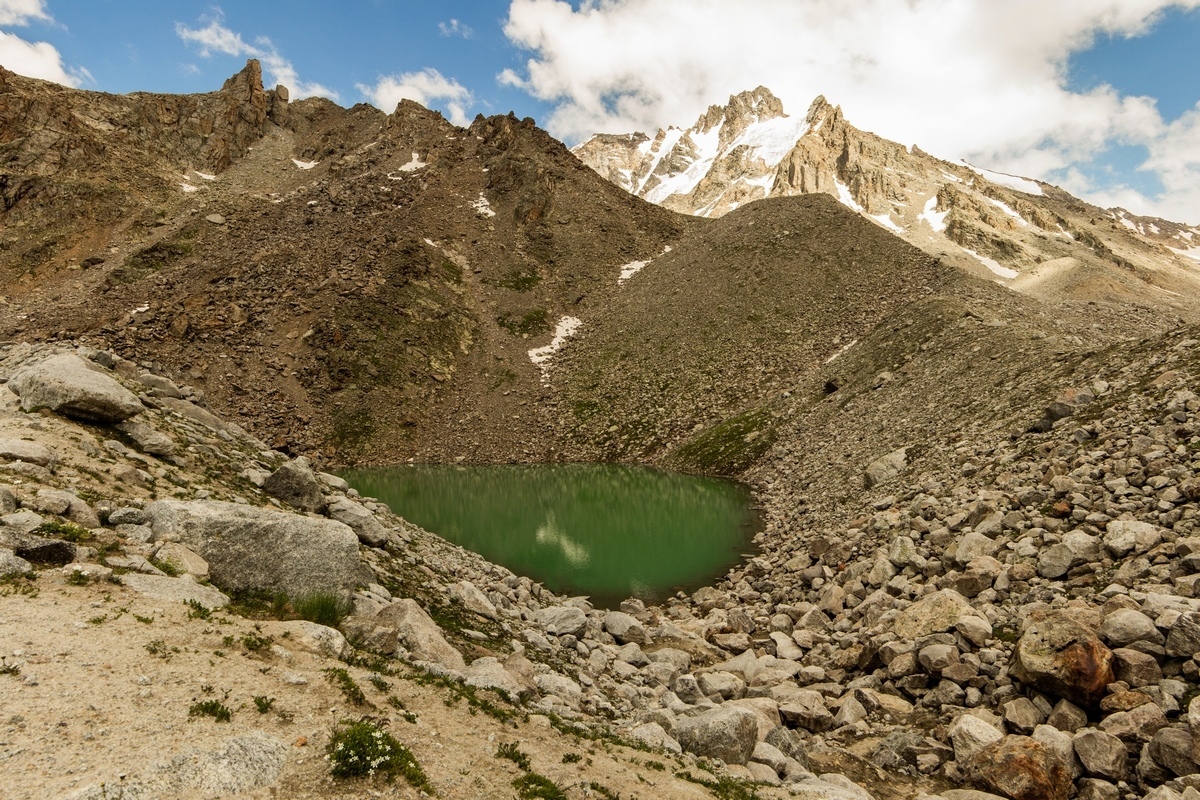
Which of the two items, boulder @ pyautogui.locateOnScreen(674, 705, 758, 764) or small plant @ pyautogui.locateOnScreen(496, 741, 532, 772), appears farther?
boulder @ pyautogui.locateOnScreen(674, 705, 758, 764)

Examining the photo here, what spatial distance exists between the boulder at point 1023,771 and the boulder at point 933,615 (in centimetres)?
487

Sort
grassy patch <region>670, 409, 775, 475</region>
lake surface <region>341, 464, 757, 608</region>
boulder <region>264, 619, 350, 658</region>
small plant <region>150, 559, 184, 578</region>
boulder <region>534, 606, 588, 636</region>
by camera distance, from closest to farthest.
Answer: boulder <region>264, 619, 350, 658</region> → small plant <region>150, 559, 184, 578</region> → boulder <region>534, 606, 588, 636</region> → lake surface <region>341, 464, 757, 608</region> → grassy patch <region>670, 409, 775, 475</region>

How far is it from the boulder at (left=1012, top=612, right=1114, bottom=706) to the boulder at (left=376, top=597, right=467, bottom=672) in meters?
12.0

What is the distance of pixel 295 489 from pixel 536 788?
53.1ft

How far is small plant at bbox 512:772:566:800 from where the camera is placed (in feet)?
27.5

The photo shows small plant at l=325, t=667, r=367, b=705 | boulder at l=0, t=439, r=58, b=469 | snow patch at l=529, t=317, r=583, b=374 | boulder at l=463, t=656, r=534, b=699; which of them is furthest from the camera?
snow patch at l=529, t=317, r=583, b=374

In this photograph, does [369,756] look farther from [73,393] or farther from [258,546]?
[73,393]

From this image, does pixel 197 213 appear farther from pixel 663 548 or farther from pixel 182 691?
pixel 182 691

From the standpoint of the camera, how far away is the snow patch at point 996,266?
15438cm

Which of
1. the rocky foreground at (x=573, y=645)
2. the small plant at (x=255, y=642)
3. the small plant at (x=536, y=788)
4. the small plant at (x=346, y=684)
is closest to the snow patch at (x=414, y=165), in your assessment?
the rocky foreground at (x=573, y=645)

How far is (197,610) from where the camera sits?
10.9 m

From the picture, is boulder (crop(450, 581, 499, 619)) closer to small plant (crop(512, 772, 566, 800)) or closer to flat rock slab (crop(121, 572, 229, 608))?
flat rock slab (crop(121, 572, 229, 608))

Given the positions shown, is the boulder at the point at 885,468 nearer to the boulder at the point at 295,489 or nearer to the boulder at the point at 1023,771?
the boulder at the point at 1023,771

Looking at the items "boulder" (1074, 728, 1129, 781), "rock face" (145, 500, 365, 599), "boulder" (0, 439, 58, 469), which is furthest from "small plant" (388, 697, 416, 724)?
"boulder" (1074, 728, 1129, 781)
